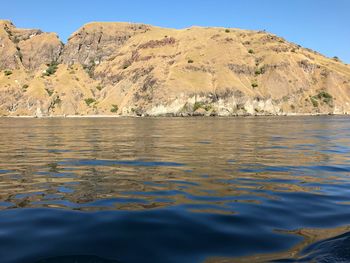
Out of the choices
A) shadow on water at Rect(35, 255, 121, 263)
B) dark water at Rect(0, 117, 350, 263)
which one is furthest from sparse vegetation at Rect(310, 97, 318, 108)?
shadow on water at Rect(35, 255, 121, 263)

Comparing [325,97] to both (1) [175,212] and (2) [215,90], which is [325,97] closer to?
(2) [215,90]

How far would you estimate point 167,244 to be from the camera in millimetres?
7348

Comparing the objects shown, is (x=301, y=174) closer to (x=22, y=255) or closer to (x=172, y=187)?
(x=172, y=187)

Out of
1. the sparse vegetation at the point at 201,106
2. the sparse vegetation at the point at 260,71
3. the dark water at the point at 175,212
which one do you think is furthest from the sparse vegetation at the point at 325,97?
the dark water at the point at 175,212

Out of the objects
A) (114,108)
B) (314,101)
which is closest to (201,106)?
(114,108)

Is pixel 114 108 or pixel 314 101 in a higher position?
pixel 314 101

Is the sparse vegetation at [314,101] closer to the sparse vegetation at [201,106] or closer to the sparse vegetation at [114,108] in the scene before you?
the sparse vegetation at [201,106]

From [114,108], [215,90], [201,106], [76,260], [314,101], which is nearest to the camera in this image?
[76,260]

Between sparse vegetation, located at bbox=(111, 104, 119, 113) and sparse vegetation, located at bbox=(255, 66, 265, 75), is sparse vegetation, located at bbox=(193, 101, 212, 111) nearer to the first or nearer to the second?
sparse vegetation, located at bbox=(255, 66, 265, 75)

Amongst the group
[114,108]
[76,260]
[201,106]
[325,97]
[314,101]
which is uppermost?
[325,97]

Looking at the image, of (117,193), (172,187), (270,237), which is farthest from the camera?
(172,187)

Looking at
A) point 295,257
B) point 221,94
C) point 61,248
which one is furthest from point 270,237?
point 221,94

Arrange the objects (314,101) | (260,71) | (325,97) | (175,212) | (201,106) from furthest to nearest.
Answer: (260,71)
(325,97)
(314,101)
(201,106)
(175,212)

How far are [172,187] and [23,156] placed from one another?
12844 millimetres
